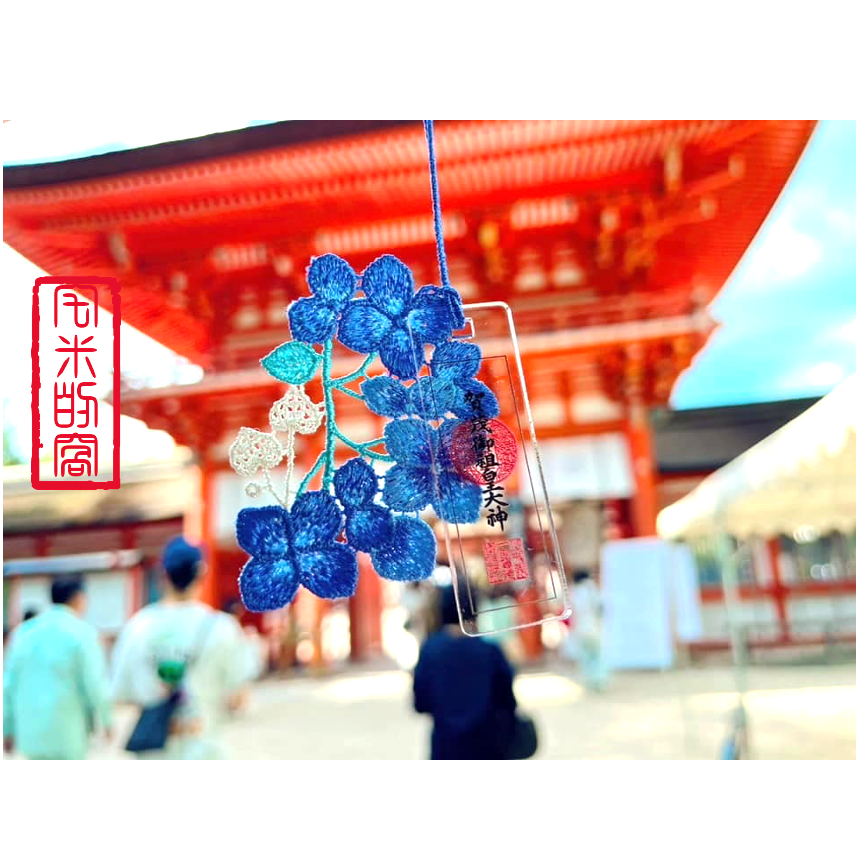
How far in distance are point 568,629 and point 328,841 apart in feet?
11.7

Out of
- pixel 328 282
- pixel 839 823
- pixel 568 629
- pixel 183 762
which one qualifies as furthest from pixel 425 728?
pixel 328 282

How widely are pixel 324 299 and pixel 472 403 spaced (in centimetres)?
23

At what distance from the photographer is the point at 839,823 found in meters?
1.31

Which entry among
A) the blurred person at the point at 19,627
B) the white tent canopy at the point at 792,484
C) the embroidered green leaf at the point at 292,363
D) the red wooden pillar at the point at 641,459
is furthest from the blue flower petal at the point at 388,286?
the red wooden pillar at the point at 641,459

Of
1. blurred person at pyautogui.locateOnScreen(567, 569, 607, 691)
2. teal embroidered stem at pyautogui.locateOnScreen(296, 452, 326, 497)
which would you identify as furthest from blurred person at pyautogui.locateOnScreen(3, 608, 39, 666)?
blurred person at pyautogui.locateOnScreen(567, 569, 607, 691)

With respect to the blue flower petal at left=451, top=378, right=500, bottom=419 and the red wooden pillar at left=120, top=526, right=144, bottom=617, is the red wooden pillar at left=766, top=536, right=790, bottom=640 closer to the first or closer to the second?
the red wooden pillar at left=120, top=526, right=144, bottom=617

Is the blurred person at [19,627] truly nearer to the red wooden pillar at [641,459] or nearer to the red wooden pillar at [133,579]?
the red wooden pillar at [133,579]

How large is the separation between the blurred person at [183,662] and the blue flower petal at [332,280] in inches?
34.8

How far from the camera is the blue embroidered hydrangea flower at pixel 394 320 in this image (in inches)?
33.6

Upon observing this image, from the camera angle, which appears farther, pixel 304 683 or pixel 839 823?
pixel 304 683

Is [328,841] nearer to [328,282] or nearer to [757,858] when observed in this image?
[757,858]

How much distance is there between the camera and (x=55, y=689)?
5.51 ft

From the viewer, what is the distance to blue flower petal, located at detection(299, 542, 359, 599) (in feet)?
2.70

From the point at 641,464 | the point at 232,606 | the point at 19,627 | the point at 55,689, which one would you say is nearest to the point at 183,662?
the point at 55,689
